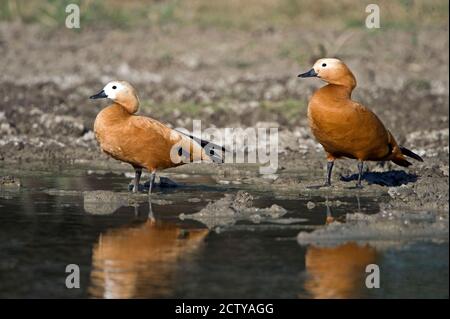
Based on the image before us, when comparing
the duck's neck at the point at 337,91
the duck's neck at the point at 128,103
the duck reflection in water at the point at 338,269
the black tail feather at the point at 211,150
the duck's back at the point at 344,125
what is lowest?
the duck reflection in water at the point at 338,269

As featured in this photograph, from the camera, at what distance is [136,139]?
10.8 m

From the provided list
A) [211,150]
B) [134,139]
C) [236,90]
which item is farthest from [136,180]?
[236,90]

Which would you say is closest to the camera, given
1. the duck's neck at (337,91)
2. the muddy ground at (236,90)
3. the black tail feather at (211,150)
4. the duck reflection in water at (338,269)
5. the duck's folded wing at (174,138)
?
the duck reflection in water at (338,269)

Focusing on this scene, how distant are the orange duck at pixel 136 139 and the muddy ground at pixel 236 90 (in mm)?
752

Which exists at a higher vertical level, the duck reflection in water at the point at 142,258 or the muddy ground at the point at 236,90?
the muddy ground at the point at 236,90

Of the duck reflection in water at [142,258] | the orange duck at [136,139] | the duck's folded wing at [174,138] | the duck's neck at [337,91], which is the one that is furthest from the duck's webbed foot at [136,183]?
the duck's neck at [337,91]

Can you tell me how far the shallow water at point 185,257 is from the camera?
736cm

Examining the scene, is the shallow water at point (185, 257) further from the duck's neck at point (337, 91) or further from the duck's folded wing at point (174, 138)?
the duck's neck at point (337, 91)

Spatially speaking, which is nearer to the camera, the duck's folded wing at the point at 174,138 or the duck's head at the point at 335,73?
the duck's folded wing at the point at 174,138

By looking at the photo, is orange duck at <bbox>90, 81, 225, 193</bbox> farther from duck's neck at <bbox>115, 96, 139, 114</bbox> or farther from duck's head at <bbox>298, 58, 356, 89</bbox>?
duck's head at <bbox>298, 58, 356, 89</bbox>

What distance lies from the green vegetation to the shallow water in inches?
428

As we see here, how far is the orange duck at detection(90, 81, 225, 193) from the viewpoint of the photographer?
35.2ft

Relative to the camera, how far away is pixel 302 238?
8766mm

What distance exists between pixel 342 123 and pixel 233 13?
443 inches
